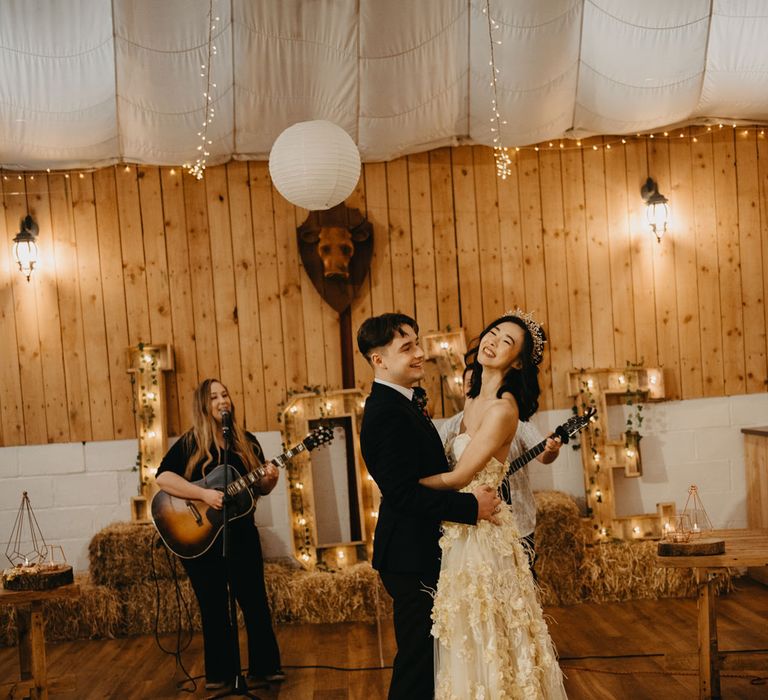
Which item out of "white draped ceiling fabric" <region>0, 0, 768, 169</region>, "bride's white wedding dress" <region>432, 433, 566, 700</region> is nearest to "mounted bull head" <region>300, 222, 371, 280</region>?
"white draped ceiling fabric" <region>0, 0, 768, 169</region>

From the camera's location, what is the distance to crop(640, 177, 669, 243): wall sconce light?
6.20 meters

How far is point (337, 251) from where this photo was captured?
19.6 feet

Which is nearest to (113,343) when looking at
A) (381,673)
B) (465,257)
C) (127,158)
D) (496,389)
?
(127,158)

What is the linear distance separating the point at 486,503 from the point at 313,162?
2.43 meters

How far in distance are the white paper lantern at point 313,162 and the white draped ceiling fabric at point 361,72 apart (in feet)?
3.56

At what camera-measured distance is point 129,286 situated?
6.10 meters

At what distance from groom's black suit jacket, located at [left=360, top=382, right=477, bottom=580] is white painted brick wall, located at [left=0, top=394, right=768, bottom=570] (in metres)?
3.27

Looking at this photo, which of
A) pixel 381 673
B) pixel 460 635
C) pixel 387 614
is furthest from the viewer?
pixel 387 614

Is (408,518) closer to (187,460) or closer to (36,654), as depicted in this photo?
(187,460)

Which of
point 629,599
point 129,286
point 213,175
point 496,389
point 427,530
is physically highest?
point 213,175

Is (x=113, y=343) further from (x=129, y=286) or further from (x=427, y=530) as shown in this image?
(x=427, y=530)

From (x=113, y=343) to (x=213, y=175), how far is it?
56.0 inches

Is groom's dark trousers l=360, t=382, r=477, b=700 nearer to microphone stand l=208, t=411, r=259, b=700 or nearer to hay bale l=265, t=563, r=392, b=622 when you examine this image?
microphone stand l=208, t=411, r=259, b=700

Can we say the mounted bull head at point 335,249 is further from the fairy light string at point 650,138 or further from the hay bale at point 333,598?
the hay bale at point 333,598
